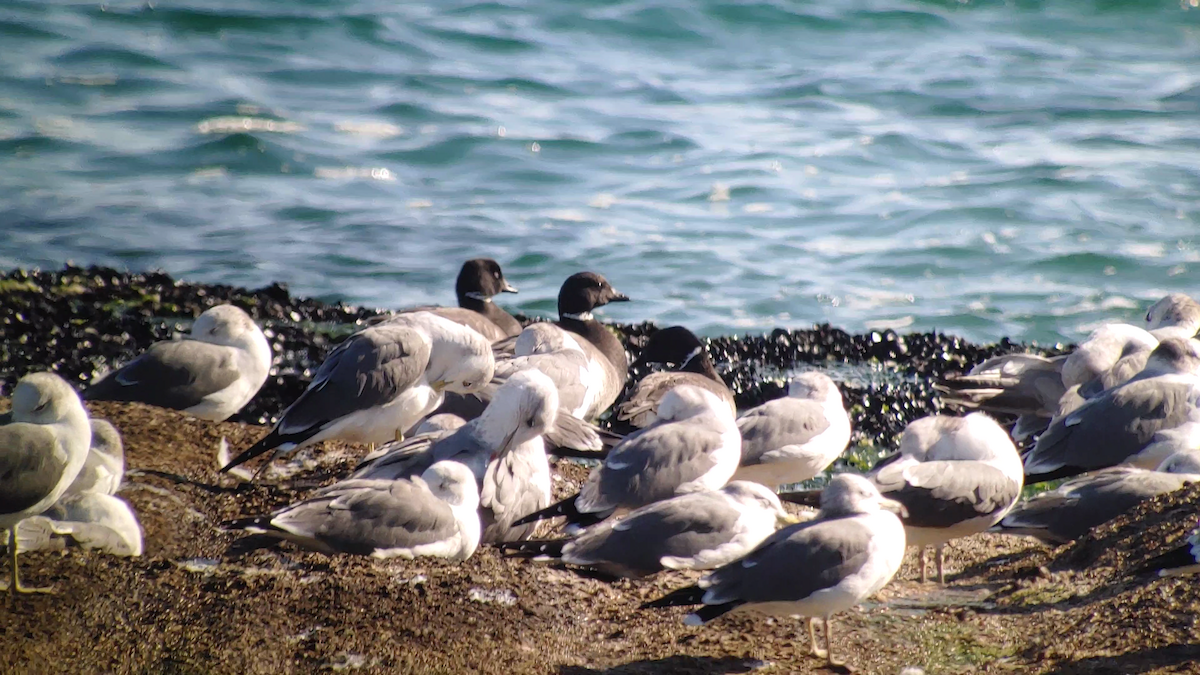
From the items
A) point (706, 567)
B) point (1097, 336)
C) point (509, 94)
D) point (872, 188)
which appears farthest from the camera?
point (509, 94)

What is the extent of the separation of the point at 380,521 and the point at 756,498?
1601 mm

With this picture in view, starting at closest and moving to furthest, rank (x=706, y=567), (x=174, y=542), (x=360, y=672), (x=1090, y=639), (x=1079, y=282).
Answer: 1. (x=360, y=672)
2. (x=1090, y=639)
3. (x=706, y=567)
4. (x=174, y=542)
5. (x=1079, y=282)

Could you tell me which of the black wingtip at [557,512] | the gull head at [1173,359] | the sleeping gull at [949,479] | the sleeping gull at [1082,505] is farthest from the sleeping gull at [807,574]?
the gull head at [1173,359]

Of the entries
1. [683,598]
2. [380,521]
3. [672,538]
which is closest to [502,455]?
[380,521]

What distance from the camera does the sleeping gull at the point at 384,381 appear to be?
7551mm

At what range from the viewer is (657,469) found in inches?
253

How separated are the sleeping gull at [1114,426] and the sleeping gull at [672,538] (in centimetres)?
297

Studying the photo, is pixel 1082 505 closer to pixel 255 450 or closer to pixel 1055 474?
pixel 1055 474

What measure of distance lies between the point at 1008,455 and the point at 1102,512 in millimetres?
516

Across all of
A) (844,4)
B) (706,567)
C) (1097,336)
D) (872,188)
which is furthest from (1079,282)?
(706,567)

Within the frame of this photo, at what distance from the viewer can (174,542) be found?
6062 mm

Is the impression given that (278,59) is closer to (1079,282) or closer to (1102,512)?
(1079,282)

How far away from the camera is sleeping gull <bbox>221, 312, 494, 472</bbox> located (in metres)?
7.55

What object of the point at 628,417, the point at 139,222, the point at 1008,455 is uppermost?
the point at 1008,455
